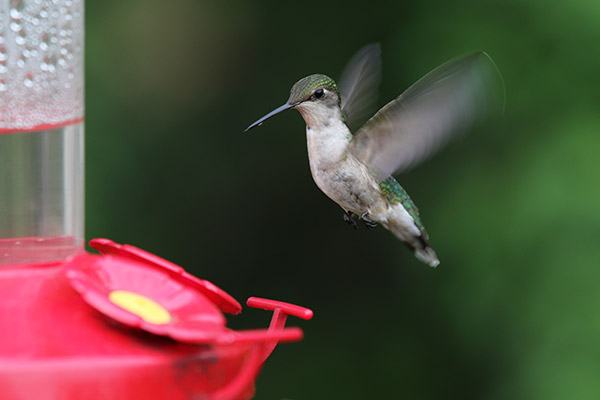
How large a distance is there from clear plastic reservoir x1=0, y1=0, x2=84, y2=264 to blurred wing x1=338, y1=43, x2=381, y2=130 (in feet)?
3.54

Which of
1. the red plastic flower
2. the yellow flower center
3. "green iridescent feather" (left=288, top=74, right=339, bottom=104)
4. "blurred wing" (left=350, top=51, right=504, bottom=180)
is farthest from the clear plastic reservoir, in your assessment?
"blurred wing" (left=350, top=51, right=504, bottom=180)

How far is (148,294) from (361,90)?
4.65 ft

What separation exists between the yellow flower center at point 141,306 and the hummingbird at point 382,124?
2.62 feet

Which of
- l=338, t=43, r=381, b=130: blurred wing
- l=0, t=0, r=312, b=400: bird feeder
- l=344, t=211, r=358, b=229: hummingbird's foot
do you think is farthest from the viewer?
l=338, t=43, r=381, b=130: blurred wing

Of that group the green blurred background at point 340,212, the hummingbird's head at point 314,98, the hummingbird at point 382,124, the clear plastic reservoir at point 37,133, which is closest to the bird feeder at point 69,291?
the clear plastic reservoir at point 37,133

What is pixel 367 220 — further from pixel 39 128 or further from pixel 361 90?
pixel 39 128

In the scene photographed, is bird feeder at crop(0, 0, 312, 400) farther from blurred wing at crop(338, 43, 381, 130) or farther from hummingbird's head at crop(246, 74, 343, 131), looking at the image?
blurred wing at crop(338, 43, 381, 130)

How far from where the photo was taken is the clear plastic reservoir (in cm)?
168

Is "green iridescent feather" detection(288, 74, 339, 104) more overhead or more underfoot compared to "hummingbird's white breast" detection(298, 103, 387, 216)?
more overhead

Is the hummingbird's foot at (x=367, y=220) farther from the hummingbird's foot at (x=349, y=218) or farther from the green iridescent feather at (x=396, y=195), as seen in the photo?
Result: the green iridescent feather at (x=396, y=195)

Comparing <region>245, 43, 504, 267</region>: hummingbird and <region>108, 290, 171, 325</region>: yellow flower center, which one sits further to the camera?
<region>245, 43, 504, 267</region>: hummingbird

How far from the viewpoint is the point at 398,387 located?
4543 millimetres

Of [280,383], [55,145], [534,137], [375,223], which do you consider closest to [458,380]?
[280,383]

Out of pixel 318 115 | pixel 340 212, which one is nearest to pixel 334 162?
pixel 318 115
